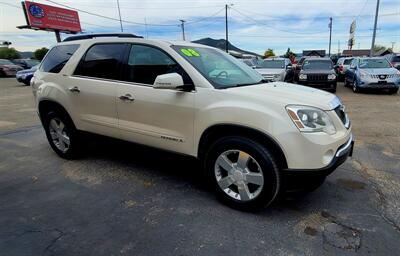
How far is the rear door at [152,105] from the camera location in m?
3.48

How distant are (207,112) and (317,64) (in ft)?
43.2

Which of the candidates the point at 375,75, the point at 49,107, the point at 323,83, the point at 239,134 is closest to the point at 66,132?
the point at 49,107

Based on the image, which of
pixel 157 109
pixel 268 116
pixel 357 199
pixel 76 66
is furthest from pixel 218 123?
pixel 76 66

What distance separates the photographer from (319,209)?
11.0 feet

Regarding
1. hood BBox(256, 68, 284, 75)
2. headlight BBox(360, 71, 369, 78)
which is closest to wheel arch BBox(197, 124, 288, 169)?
hood BBox(256, 68, 284, 75)

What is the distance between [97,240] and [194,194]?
1286 mm

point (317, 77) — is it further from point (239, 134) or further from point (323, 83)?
point (239, 134)

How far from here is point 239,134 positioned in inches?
124

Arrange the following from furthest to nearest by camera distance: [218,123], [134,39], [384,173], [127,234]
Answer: [384,173], [134,39], [218,123], [127,234]

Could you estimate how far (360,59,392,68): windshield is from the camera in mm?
13550

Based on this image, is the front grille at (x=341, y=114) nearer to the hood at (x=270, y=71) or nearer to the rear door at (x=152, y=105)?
the rear door at (x=152, y=105)

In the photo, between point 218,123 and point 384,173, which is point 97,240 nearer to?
point 218,123

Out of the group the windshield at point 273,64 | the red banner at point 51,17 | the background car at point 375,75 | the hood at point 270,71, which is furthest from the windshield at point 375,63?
the red banner at point 51,17

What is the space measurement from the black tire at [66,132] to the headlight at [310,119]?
10.7 feet
